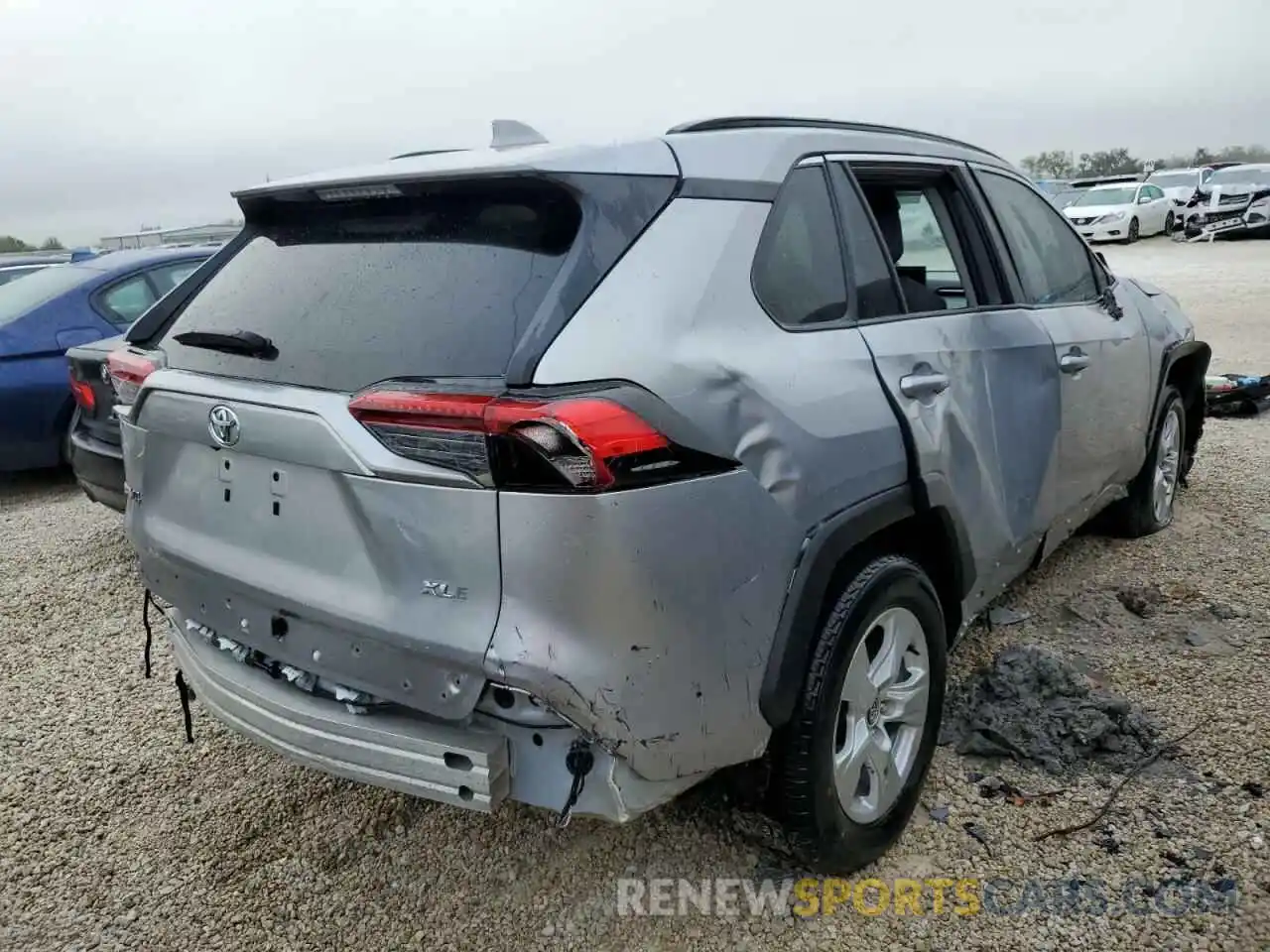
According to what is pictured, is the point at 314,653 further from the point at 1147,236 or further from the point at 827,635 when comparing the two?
the point at 1147,236

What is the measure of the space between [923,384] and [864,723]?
0.90 metres

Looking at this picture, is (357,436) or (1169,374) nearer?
(357,436)

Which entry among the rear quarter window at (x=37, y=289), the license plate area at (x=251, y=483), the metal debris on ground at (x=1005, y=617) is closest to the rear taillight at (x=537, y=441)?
the license plate area at (x=251, y=483)

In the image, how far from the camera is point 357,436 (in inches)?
79.0

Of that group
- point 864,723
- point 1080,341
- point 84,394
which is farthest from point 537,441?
point 84,394

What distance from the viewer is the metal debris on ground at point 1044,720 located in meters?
3.04

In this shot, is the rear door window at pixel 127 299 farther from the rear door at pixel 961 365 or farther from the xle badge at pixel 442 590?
the xle badge at pixel 442 590

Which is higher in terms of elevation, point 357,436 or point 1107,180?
point 357,436

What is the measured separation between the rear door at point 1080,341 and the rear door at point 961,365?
0.56 feet

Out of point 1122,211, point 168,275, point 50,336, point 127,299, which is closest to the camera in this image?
point 50,336

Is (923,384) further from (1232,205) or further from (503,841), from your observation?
(1232,205)

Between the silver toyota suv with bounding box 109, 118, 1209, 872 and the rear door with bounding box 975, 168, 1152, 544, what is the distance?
830 mm

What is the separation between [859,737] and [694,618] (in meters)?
0.80

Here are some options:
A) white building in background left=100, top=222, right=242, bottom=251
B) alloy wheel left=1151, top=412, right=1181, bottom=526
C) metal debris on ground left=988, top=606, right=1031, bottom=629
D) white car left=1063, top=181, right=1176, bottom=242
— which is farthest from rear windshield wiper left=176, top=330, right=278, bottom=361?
white car left=1063, top=181, right=1176, bottom=242
